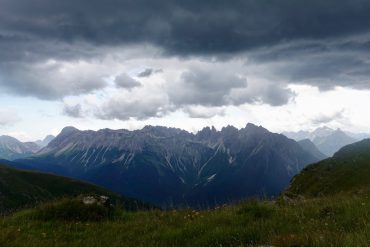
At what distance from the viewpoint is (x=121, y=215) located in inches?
606

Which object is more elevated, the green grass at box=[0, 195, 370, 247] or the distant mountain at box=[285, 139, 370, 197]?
the green grass at box=[0, 195, 370, 247]

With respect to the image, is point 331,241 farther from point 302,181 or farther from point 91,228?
point 302,181

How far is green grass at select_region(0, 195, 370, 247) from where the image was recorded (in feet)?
33.7

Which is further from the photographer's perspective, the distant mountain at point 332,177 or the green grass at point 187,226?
the distant mountain at point 332,177

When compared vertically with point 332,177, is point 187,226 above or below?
above

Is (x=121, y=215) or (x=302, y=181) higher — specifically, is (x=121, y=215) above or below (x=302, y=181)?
A: above

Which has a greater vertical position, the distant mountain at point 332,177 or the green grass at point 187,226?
the green grass at point 187,226

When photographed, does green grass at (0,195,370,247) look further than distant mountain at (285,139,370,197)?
No

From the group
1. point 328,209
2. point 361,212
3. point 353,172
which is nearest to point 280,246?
point 361,212

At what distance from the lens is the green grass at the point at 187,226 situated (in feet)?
33.7

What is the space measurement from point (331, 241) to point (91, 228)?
8.05 metres

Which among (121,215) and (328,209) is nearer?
(328,209)

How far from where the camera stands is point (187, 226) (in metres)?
11.9

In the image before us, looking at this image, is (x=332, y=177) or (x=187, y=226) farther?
(x=332, y=177)
